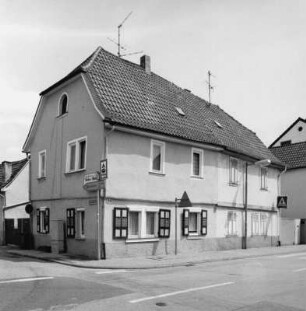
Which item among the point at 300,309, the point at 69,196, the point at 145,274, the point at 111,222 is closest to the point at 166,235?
the point at 111,222

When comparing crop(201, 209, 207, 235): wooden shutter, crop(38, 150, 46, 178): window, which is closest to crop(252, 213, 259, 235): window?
crop(201, 209, 207, 235): wooden shutter

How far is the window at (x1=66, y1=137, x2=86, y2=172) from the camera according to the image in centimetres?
1948

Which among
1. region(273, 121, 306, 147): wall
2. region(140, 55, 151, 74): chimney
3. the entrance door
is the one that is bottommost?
the entrance door

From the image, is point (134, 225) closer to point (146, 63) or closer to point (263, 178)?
point (146, 63)

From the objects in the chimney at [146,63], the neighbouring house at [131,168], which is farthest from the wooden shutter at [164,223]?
the chimney at [146,63]

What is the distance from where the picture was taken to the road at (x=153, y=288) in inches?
347

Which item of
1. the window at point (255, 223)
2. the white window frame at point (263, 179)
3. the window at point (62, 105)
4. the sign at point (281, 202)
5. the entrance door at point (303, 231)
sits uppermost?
the window at point (62, 105)

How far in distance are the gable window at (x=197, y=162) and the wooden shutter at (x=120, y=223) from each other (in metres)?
4.94

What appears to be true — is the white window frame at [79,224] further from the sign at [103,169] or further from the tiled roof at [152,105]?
the tiled roof at [152,105]

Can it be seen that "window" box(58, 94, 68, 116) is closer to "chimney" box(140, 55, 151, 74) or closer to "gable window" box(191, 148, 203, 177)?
"chimney" box(140, 55, 151, 74)

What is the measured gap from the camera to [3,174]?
29.8m

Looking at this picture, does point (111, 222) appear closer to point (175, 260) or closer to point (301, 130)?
point (175, 260)

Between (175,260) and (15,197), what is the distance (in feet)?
46.4

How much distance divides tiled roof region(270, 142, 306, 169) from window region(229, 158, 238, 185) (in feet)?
34.2
